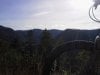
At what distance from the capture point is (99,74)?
15.3ft

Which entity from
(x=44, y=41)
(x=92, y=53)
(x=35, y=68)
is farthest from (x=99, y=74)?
(x=44, y=41)

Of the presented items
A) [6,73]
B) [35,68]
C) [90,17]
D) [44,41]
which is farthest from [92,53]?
[44,41]

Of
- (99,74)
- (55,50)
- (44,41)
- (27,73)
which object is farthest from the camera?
(44,41)

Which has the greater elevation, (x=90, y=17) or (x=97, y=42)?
(x=90, y=17)

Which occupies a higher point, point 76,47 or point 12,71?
point 76,47

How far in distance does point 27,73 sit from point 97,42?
2.37 m

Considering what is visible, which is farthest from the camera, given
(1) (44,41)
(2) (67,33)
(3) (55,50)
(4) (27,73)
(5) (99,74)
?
(2) (67,33)

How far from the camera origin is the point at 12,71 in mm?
6895

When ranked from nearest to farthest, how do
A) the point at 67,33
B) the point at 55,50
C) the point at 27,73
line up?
the point at 55,50 → the point at 27,73 → the point at 67,33

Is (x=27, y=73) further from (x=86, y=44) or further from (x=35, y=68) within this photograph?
(x=86, y=44)

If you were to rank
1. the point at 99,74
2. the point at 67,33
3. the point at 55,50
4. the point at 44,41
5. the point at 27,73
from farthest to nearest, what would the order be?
the point at 67,33
the point at 44,41
the point at 27,73
the point at 55,50
the point at 99,74

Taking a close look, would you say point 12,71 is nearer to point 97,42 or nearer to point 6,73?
point 6,73

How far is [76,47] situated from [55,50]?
353mm

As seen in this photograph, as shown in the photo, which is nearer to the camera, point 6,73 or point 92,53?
point 92,53
